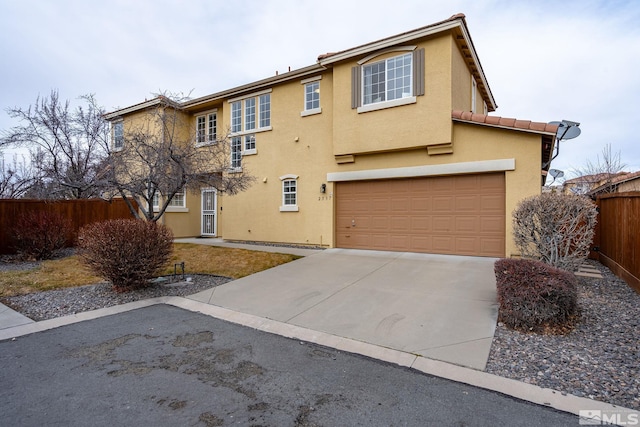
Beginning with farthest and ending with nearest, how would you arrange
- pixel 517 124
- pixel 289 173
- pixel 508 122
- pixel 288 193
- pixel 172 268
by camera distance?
pixel 288 193, pixel 289 173, pixel 508 122, pixel 517 124, pixel 172 268

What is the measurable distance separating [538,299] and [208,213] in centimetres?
1513

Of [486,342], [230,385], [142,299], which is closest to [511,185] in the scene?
[486,342]

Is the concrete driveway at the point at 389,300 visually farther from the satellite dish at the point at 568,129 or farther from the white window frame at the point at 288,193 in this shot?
the satellite dish at the point at 568,129

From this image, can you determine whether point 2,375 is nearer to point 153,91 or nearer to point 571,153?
point 153,91

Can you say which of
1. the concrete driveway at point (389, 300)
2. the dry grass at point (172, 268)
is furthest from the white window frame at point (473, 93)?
the dry grass at point (172, 268)

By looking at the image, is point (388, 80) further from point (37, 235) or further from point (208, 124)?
point (37, 235)

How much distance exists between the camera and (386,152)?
36.7ft

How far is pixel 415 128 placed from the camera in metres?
10.3

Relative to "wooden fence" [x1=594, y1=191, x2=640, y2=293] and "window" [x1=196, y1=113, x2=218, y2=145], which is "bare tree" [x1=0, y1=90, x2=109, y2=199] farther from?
"wooden fence" [x1=594, y1=191, x2=640, y2=293]

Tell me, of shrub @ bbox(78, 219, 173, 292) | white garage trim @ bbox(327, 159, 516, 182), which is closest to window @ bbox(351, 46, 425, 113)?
white garage trim @ bbox(327, 159, 516, 182)

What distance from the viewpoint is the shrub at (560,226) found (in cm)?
642

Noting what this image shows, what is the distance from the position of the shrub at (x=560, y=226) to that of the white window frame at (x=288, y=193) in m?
8.26

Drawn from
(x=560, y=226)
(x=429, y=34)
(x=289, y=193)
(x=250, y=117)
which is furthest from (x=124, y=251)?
(x=429, y=34)

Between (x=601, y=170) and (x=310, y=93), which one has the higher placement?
(x=310, y=93)
